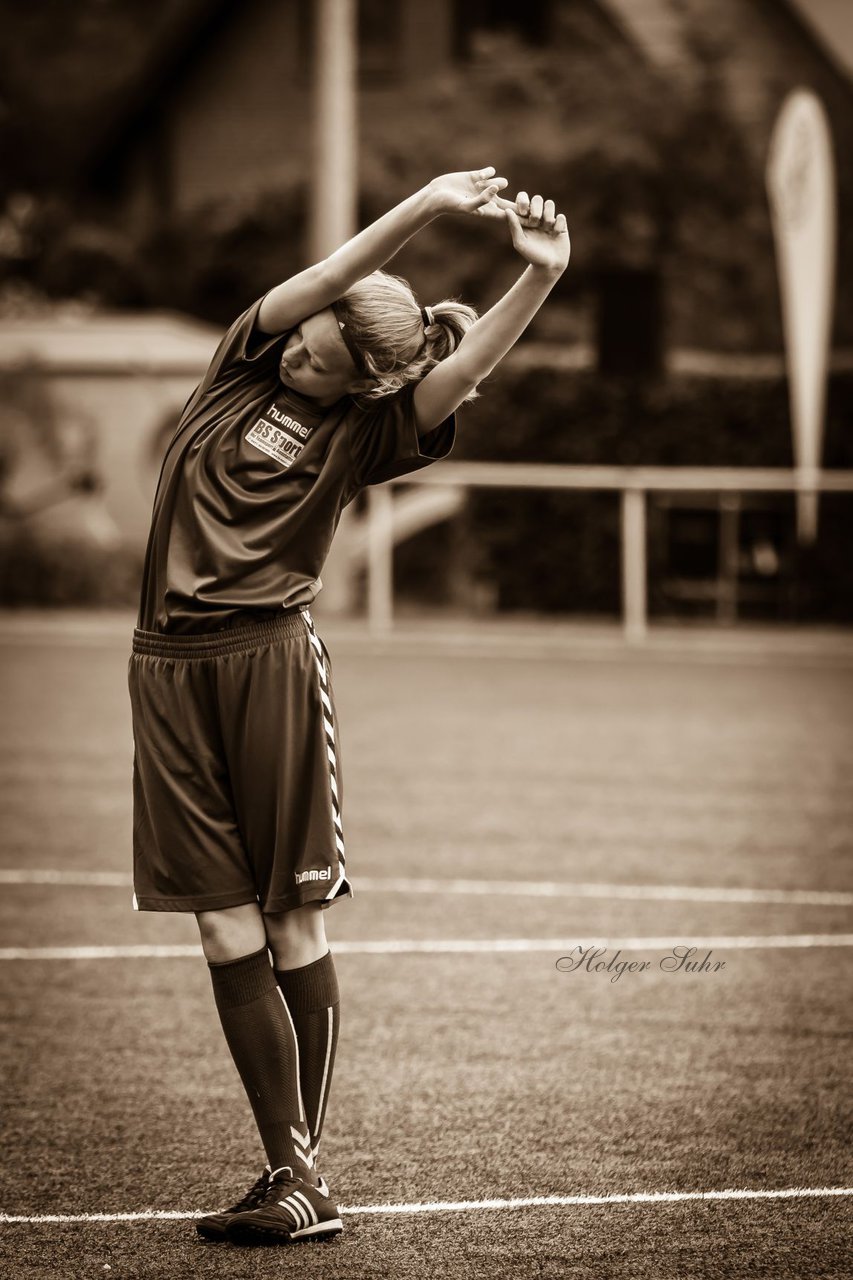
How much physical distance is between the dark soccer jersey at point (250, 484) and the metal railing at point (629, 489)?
1364 cm

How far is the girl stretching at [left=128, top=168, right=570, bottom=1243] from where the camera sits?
346 centimetres

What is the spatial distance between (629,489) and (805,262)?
310 cm

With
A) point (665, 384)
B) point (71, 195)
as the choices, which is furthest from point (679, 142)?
point (71, 195)

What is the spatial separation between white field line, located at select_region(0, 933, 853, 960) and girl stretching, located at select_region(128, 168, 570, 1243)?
2.30 metres

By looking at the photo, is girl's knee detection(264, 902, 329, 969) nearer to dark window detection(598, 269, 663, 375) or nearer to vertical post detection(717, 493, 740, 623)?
vertical post detection(717, 493, 740, 623)

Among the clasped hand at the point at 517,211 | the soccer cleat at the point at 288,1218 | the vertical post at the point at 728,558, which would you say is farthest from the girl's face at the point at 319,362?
the vertical post at the point at 728,558

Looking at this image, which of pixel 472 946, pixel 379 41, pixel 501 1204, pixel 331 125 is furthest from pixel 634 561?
pixel 501 1204

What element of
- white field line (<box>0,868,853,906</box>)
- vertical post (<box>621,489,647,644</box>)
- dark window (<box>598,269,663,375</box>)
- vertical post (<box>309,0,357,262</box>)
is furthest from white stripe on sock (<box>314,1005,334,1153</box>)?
dark window (<box>598,269,663,375</box>)

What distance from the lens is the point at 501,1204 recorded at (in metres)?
3.59

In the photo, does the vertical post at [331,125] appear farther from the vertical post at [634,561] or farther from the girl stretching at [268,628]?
the girl stretching at [268,628]

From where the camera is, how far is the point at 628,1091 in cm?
440

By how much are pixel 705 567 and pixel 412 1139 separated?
14.6 metres

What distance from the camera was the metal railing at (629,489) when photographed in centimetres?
1753

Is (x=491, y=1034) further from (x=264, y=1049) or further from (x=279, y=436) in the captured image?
(x=279, y=436)
